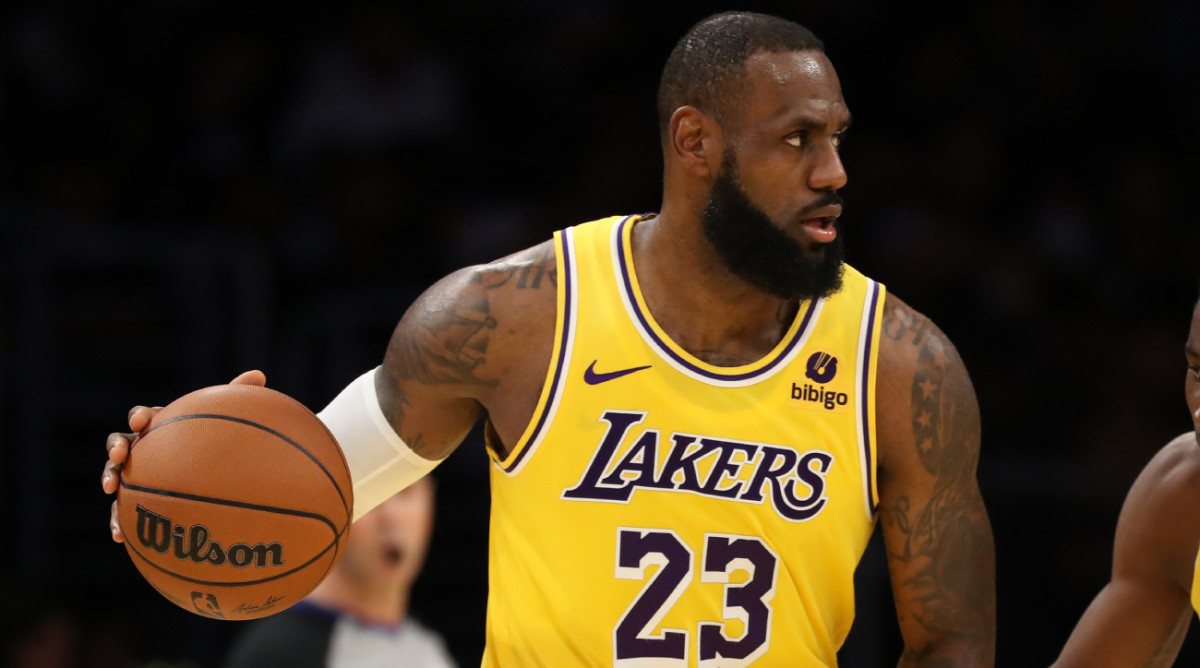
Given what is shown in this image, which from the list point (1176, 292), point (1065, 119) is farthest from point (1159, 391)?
point (1065, 119)

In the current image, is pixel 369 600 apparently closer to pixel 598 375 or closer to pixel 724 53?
pixel 598 375

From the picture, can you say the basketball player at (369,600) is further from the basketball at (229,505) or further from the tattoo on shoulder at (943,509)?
the tattoo on shoulder at (943,509)

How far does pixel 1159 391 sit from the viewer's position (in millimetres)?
7234

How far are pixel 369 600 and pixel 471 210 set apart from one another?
2892mm

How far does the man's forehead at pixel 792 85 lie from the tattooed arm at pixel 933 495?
50cm

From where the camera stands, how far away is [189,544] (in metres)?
3.01

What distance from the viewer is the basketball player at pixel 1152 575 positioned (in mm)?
3383

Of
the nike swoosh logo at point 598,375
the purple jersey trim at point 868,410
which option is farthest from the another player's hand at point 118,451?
the purple jersey trim at point 868,410

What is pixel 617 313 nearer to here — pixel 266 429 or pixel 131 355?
pixel 266 429

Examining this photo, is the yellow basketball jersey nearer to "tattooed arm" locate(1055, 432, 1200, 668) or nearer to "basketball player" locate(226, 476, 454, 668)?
"tattooed arm" locate(1055, 432, 1200, 668)

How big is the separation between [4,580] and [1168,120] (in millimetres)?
6195

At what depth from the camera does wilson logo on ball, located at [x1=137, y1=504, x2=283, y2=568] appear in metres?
3.01

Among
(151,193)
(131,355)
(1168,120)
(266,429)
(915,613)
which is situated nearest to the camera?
(266,429)

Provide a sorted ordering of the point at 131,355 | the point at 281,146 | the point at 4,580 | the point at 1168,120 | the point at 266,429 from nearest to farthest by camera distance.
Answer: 1. the point at 266,429
2. the point at 4,580
3. the point at 131,355
4. the point at 281,146
5. the point at 1168,120
